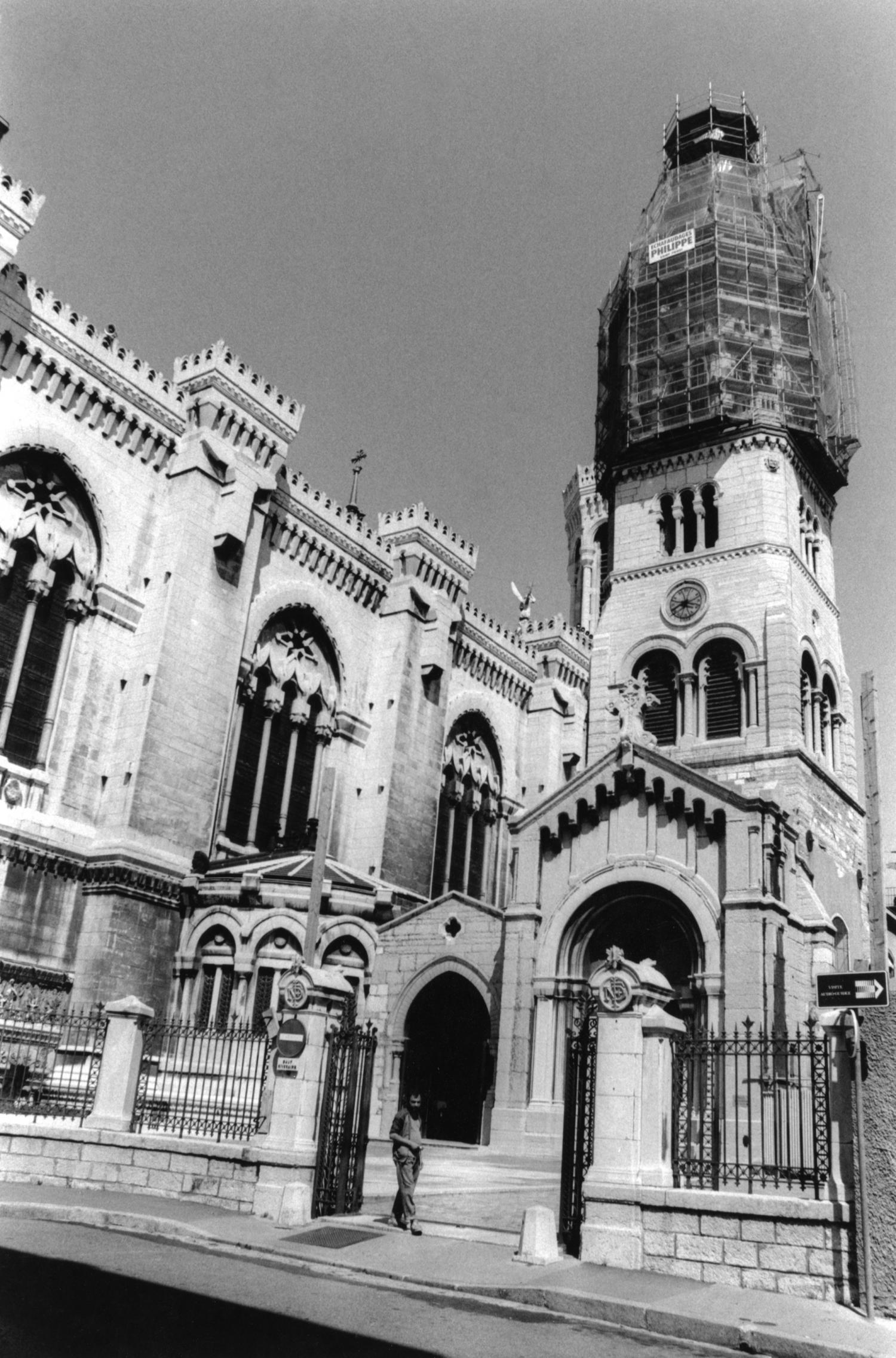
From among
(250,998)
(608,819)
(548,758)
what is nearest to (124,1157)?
(250,998)

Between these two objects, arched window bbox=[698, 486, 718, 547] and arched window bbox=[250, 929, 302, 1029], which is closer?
arched window bbox=[250, 929, 302, 1029]

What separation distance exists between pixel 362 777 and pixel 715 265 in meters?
24.8

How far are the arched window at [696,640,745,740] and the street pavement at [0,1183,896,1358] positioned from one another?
25.4 meters

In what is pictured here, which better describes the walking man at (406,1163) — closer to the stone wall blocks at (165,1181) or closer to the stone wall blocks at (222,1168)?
the stone wall blocks at (222,1168)

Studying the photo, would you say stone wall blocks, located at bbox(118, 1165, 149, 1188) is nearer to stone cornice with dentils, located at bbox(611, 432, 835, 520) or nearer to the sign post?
the sign post

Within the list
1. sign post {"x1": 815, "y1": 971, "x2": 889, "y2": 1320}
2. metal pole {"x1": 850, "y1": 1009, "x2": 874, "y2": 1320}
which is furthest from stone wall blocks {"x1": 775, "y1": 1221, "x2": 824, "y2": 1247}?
metal pole {"x1": 850, "y1": 1009, "x2": 874, "y2": 1320}

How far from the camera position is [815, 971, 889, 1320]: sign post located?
873cm

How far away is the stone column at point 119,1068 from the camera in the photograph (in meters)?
16.1

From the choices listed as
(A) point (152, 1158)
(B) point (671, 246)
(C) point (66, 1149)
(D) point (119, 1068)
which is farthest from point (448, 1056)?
(B) point (671, 246)

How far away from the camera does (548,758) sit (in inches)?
1758

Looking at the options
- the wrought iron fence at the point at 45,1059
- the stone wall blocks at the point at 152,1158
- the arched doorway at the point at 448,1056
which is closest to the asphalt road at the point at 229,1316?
the stone wall blocks at the point at 152,1158

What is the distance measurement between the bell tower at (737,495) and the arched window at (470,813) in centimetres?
420

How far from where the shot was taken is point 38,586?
27.3 metres

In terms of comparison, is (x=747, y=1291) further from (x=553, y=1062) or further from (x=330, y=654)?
(x=330, y=654)
